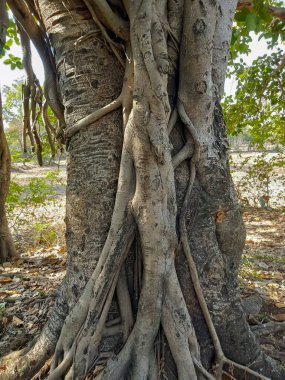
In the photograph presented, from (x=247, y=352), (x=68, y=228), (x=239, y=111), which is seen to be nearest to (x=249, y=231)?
(x=239, y=111)

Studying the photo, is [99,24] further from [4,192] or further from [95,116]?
[4,192]

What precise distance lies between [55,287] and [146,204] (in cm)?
186

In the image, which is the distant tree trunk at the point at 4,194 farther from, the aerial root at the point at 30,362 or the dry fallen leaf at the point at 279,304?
the dry fallen leaf at the point at 279,304

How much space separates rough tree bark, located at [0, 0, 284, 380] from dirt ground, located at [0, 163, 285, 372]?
1.03ft

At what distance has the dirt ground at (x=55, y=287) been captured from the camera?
2076 millimetres

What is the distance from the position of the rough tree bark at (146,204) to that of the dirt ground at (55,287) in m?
0.31

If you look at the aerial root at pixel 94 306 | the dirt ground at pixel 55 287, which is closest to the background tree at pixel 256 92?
the dirt ground at pixel 55 287

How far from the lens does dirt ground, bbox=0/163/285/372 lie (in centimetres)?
208

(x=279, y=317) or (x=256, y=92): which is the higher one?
(x=256, y=92)

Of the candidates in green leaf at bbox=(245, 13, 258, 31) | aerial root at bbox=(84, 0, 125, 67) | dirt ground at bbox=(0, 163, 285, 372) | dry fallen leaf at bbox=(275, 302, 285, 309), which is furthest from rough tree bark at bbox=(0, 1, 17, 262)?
dry fallen leaf at bbox=(275, 302, 285, 309)

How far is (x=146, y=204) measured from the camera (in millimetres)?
1514

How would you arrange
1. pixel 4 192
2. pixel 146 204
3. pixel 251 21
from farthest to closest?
1. pixel 4 192
2. pixel 251 21
3. pixel 146 204

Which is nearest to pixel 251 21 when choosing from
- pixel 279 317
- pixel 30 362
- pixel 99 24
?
pixel 99 24

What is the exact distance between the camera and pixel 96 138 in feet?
5.58
